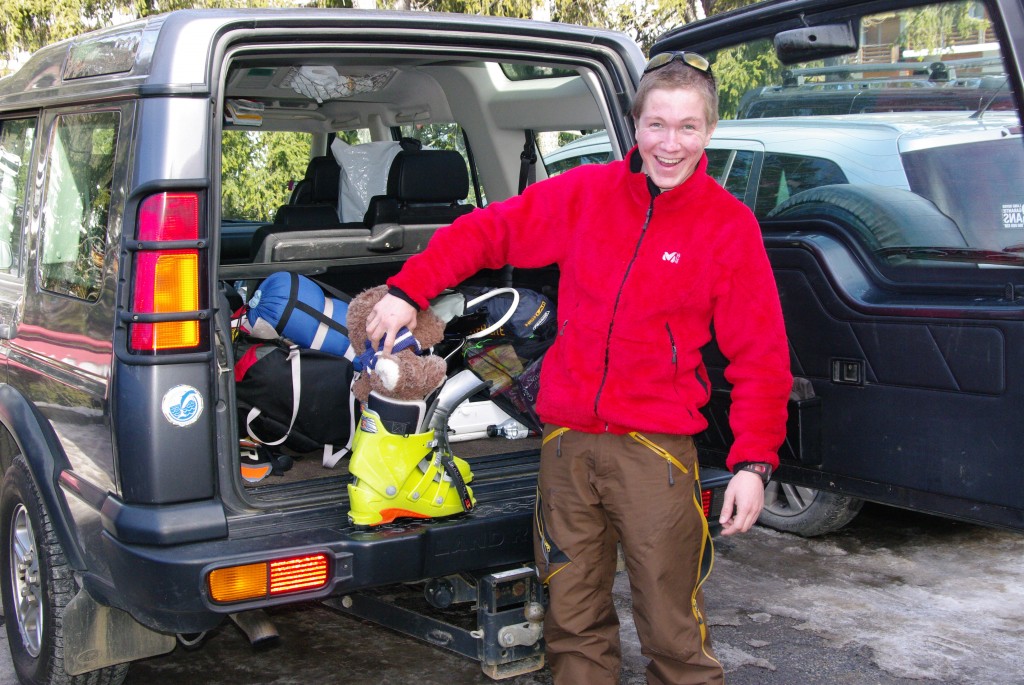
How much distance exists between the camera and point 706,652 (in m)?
2.62

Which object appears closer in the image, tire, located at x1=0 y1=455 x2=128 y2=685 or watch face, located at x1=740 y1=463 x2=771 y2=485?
watch face, located at x1=740 y1=463 x2=771 y2=485

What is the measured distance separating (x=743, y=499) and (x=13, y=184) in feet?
8.49

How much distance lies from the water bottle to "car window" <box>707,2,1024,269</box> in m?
1.07

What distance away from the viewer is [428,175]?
4301mm

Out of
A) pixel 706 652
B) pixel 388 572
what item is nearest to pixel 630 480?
pixel 706 652

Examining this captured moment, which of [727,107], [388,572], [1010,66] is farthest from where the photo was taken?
[727,107]

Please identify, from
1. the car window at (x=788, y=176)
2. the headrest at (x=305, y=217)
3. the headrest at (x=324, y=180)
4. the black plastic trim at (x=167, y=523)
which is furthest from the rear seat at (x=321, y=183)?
the black plastic trim at (x=167, y=523)

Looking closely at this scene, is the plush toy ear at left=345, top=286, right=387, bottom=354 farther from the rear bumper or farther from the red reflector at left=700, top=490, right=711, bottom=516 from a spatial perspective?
the red reflector at left=700, top=490, right=711, bottom=516

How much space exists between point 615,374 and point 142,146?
1.23 m

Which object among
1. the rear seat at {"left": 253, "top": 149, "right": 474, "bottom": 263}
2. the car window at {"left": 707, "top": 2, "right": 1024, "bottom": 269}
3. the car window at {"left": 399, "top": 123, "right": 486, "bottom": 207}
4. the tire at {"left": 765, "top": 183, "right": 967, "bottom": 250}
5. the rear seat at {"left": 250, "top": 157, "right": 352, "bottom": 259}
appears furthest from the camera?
the car window at {"left": 399, "top": 123, "right": 486, "bottom": 207}

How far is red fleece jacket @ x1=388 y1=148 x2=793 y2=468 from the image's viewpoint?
98.9 inches

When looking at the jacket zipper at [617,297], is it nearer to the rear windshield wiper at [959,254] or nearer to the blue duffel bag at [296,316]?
the rear windshield wiper at [959,254]

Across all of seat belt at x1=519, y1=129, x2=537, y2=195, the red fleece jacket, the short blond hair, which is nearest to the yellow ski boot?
the red fleece jacket

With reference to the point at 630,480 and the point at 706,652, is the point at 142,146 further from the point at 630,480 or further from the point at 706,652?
the point at 706,652
